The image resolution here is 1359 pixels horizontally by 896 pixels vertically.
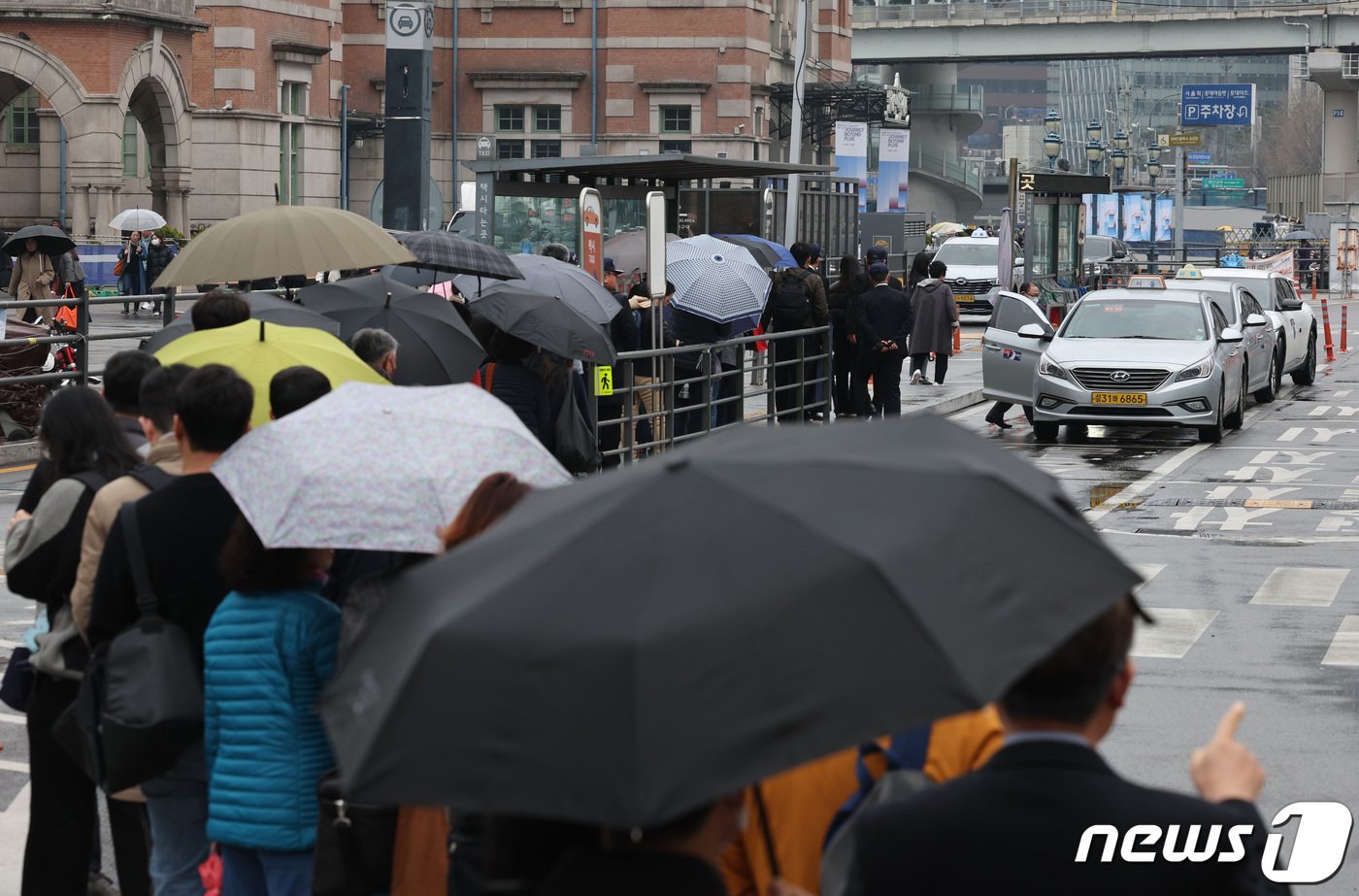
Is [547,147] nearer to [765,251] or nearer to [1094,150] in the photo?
[1094,150]

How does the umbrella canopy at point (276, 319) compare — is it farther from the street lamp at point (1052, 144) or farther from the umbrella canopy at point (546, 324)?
the street lamp at point (1052, 144)

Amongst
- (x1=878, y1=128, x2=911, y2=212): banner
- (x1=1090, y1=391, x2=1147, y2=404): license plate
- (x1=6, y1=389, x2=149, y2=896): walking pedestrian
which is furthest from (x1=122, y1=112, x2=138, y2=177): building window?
(x1=6, y1=389, x2=149, y2=896): walking pedestrian

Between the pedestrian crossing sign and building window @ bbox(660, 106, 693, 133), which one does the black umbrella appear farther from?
building window @ bbox(660, 106, 693, 133)

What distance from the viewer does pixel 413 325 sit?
10508mm

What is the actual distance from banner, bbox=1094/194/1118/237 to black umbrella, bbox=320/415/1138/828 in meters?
85.4

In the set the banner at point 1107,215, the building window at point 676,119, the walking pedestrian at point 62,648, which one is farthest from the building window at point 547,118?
the walking pedestrian at point 62,648

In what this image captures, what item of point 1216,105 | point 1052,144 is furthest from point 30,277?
point 1216,105

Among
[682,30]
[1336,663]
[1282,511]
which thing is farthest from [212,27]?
[1336,663]

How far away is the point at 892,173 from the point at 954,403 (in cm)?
2612

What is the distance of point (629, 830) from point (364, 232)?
8815 millimetres

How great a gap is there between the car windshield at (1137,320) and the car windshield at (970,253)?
76.3ft

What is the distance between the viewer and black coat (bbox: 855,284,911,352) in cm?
2055

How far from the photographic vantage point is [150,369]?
6.62 m

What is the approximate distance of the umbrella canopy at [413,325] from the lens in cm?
1030
